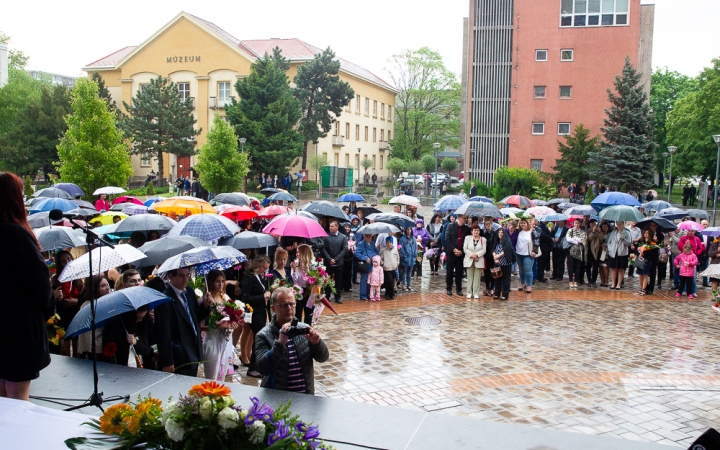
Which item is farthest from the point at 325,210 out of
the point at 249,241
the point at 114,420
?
the point at 114,420

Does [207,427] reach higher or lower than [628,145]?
lower

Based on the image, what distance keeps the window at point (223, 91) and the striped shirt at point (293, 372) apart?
53761mm

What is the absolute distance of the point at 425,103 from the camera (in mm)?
78125

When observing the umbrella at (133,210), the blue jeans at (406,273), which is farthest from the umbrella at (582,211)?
the umbrella at (133,210)

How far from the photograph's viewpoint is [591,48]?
50469mm

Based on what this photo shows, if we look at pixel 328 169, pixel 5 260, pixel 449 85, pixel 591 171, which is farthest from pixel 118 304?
pixel 449 85

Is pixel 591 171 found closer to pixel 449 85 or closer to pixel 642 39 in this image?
pixel 642 39

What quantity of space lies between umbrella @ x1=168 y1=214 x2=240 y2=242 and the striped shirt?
6316mm

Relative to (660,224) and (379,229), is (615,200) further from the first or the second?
(379,229)

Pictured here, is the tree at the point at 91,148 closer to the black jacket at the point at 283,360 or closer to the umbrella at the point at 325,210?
the umbrella at the point at 325,210

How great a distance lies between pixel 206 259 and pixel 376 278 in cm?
811

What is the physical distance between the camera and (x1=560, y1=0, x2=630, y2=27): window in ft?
164

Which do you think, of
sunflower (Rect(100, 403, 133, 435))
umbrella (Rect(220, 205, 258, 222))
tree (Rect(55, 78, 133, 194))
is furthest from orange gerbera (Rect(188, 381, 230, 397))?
tree (Rect(55, 78, 133, 194))

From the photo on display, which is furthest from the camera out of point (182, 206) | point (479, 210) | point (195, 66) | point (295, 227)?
point (195, 66)
